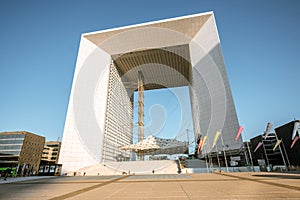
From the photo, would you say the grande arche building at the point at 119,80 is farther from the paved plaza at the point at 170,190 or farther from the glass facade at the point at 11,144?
the glass facade at the point at 11,144

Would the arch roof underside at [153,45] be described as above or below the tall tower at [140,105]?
above

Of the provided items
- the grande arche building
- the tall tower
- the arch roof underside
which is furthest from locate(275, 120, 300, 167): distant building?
the tall tower

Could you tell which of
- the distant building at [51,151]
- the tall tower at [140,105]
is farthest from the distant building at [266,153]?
the distant building at [51,151]

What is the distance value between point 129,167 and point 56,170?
29.0ft

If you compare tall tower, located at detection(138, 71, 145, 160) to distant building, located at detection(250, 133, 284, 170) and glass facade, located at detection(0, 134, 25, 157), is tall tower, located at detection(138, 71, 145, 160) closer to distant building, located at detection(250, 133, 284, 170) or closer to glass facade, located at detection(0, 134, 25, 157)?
distant building, located at detection(250, 133, 284, 170)

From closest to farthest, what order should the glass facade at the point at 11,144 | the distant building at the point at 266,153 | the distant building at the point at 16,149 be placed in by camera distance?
the distant building at the point at 266,153 → the distant building at the point at 16,149 → the glass facade at the point at 11,144

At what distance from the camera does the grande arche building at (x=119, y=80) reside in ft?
76.8

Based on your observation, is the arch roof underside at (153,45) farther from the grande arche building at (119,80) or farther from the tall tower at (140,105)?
the tall tower at (140,105)

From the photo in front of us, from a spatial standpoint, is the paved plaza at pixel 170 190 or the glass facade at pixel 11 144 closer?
the paved plaza at pixel 170 190

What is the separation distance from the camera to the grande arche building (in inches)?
922

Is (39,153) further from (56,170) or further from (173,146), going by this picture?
(173,146)

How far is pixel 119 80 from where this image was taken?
117 ft

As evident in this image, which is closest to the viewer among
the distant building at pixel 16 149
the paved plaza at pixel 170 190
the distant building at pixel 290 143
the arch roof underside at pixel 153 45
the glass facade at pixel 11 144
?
the paved plaza at pixel 170 190

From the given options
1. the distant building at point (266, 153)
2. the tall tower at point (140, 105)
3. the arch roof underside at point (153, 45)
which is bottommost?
the distant building at point (266, 153)
